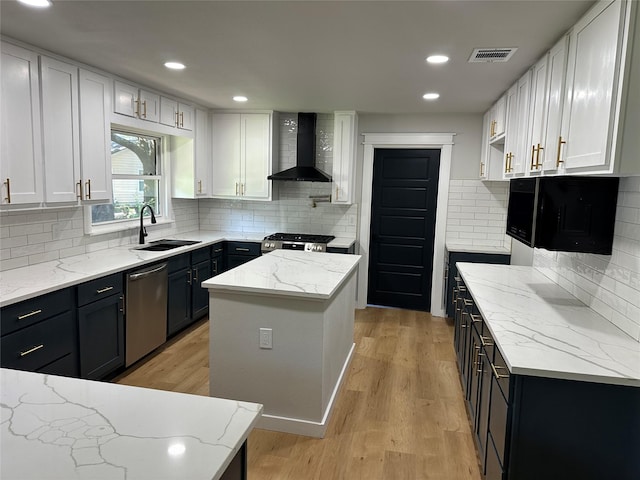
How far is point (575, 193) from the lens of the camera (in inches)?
87.0

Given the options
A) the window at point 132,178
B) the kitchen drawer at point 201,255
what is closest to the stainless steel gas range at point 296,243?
the kitchen drawer at point 201,255

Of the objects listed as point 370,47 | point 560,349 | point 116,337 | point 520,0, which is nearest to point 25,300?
point 116,337

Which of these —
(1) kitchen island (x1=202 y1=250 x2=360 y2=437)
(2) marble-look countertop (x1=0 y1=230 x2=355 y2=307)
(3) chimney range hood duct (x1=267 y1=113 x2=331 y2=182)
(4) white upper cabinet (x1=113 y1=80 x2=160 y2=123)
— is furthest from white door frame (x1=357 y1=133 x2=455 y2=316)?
(1) kitchen island (x1=202 y1=250 x2=360 y2=437)

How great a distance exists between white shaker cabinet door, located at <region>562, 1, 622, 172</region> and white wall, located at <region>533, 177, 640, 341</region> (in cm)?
32

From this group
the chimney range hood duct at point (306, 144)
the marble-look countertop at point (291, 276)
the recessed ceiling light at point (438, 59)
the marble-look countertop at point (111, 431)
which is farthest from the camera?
the chimney range hood duct at point (306, 144)

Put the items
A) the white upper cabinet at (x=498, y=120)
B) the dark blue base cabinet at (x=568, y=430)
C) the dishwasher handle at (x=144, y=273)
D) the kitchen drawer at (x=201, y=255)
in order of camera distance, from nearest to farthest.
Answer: the dark blue base cabinet at (x=568, y=430), the dishwasher handle at (x=144, y=273), the white upper cabinet at (x=498, y=120), the kitchen drawer at (x=201, y=255)

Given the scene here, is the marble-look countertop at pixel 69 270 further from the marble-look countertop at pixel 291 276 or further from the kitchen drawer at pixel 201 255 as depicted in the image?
the marble-look countertop at pixel 291 276

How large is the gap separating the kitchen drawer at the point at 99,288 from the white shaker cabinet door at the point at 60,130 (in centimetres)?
63

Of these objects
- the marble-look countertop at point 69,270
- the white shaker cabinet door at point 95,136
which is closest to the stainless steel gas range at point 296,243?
the marble-look countertop at point 69,270

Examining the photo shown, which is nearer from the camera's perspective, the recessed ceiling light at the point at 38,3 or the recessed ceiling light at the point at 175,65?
the recessed ceiling light at the point at 38,3

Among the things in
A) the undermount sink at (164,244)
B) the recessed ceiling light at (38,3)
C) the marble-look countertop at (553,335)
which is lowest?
the marble-look countertop at (553,335)

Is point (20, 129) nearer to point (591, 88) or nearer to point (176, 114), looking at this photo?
point (176, 114)

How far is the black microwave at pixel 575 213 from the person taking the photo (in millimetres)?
2213

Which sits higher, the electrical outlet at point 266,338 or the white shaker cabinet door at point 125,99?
the white shaker cabinet door at point 125,99
